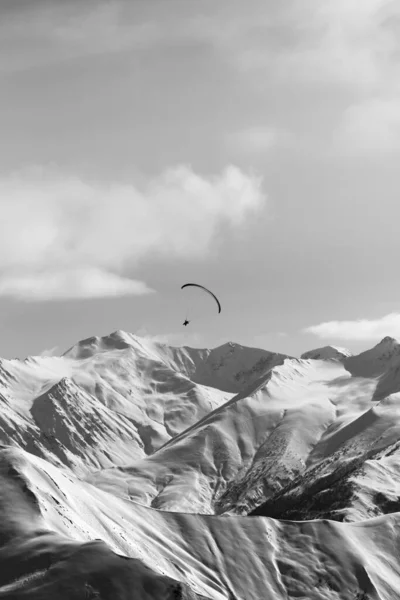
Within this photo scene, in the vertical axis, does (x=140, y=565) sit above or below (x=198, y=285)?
below

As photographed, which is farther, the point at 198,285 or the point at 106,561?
the point at 198,285

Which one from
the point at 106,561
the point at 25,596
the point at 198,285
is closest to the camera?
the point at 25,596

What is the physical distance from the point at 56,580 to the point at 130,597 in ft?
43.1

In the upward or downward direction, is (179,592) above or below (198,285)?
below

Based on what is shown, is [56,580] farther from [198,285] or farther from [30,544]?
[198,285]

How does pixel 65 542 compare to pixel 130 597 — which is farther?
pixel 65 542

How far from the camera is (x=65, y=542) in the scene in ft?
595

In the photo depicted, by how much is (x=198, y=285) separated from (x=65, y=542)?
5533 centimetres

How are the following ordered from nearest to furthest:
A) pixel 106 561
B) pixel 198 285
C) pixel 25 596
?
pixel 25 596 < pixel 106 561 < pixel 198 285

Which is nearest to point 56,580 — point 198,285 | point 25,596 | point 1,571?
point 25,596

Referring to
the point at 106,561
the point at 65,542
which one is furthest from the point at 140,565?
the point at 65,542

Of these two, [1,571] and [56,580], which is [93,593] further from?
[1,571]

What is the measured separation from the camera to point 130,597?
164 m

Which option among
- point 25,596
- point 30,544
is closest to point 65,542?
point 30,544
